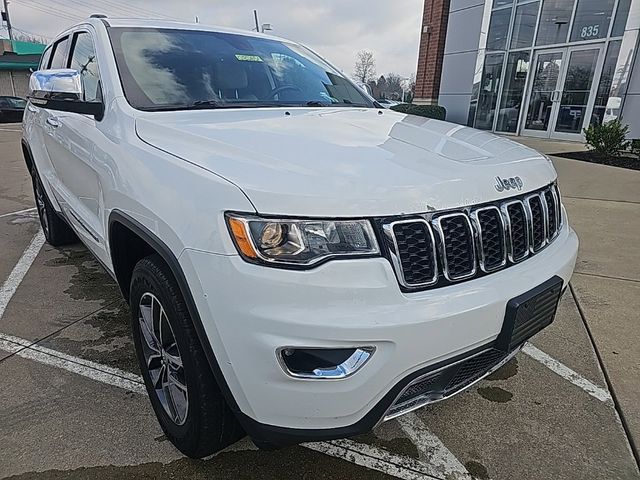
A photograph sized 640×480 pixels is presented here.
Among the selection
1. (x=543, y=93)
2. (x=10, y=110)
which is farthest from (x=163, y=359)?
(x=10, y=110)

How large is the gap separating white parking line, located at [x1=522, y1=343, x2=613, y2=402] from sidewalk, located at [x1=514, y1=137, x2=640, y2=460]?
0.21 feet

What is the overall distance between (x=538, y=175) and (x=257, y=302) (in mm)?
1359

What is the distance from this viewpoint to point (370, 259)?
1453mm

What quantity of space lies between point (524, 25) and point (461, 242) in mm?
14461

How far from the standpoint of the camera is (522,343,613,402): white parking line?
2541 millimetres

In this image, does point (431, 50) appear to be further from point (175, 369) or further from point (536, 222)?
point (175, 369)

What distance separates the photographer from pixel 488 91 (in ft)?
47.9

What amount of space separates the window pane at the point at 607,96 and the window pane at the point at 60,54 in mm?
11524

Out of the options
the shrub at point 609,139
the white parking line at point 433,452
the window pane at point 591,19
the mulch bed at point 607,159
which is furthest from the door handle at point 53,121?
the window pane at point 591,19

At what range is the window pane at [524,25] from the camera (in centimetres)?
1330

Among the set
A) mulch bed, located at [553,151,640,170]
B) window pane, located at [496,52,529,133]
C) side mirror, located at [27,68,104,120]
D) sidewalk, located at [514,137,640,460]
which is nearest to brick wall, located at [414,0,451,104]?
window pane, located at [496,52,529,133]

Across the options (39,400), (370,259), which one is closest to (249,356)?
(370,259)

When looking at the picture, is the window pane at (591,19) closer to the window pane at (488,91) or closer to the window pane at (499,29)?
the window pane at (499,29)

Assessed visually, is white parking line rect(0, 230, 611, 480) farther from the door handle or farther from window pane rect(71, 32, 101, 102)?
window pane rect(71, 32, 101, 102)
